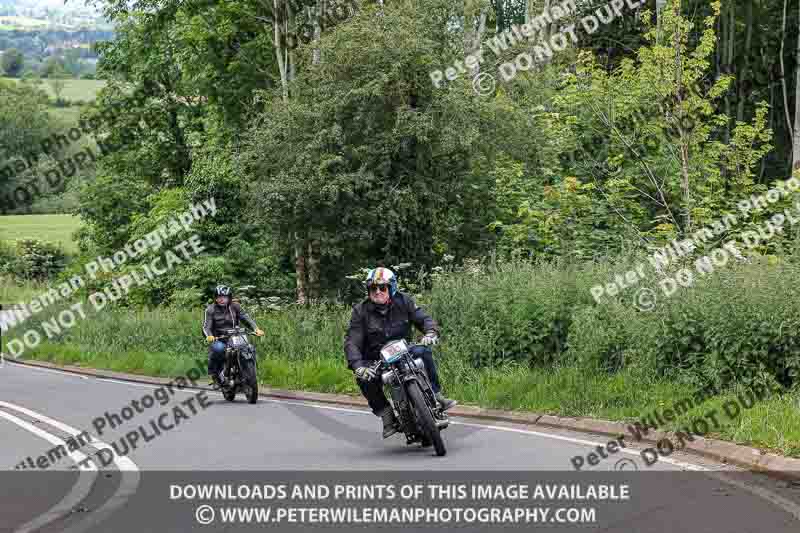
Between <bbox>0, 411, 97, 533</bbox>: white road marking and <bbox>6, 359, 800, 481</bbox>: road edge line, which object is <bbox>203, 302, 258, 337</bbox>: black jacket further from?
<bbox>0, 411, 97, 533</bbox>: white road marking

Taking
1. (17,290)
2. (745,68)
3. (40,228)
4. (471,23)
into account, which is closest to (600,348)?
(471,23)

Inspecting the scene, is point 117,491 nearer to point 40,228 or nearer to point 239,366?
point 239,366

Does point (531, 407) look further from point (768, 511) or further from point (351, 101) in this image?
point (351, 101)

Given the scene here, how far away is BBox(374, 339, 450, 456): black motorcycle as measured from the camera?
10.8 metres

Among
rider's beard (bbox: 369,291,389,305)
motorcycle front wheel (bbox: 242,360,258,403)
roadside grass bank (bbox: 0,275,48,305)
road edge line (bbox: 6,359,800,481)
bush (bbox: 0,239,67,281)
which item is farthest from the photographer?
bush (bbox: 0,239,67,281)

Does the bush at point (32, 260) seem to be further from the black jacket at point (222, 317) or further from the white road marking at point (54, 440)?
the white road marking at point (54, 440)

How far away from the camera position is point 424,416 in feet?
35.4

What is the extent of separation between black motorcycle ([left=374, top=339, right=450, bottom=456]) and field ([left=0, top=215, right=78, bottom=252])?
63.6 metres

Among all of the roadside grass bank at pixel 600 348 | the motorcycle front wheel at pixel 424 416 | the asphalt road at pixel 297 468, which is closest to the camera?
the asphalt road at pixel 297 468

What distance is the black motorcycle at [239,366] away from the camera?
17797 millimetres

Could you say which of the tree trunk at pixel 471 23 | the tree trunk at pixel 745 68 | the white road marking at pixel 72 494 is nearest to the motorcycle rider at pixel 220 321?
the white road marking at pixel 72 494

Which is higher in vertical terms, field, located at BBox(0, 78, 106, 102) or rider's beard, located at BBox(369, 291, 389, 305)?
field, located at BBox(0, 78, 106, 102)

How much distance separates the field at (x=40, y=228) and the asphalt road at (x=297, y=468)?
5944cm

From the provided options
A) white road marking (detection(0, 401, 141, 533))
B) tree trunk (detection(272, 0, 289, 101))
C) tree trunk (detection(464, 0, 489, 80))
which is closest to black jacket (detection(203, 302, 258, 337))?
white road marking (detection(0, 401, 141, 533))
